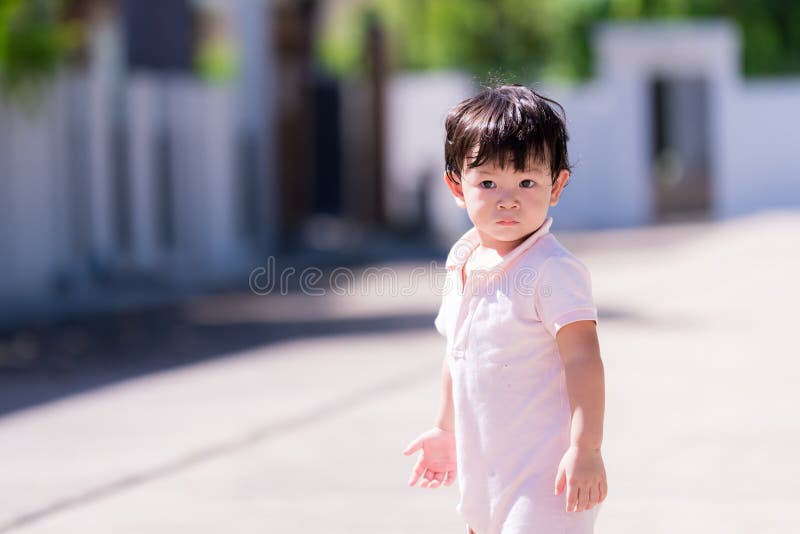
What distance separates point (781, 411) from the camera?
644 cm

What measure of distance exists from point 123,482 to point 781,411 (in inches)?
117

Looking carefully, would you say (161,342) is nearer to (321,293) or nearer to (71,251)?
(71,251)

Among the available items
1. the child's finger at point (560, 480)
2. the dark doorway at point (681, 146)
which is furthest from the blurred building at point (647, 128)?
the child's finger at point (560, 480)

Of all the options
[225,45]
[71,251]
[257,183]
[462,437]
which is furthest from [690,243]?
[225,45]

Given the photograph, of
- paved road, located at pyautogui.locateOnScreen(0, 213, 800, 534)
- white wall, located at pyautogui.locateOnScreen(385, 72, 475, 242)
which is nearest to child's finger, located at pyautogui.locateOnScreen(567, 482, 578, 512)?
paved road, located at pyautogui.locateOnScreen(0, 213, 800, 534)

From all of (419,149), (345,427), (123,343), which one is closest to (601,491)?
(345,427)

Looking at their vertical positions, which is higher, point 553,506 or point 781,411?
point 553,506

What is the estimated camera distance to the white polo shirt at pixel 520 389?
300cm

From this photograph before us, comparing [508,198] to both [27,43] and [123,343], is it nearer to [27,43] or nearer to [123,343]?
[123,343]

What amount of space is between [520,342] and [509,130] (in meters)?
0.45

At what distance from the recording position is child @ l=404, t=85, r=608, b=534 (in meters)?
2.98

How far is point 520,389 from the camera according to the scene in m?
3.05

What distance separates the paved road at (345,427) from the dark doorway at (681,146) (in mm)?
12968

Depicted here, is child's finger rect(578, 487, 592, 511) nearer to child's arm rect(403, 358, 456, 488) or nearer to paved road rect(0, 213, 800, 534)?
child's arm rect(403, 358, 456, 488)
